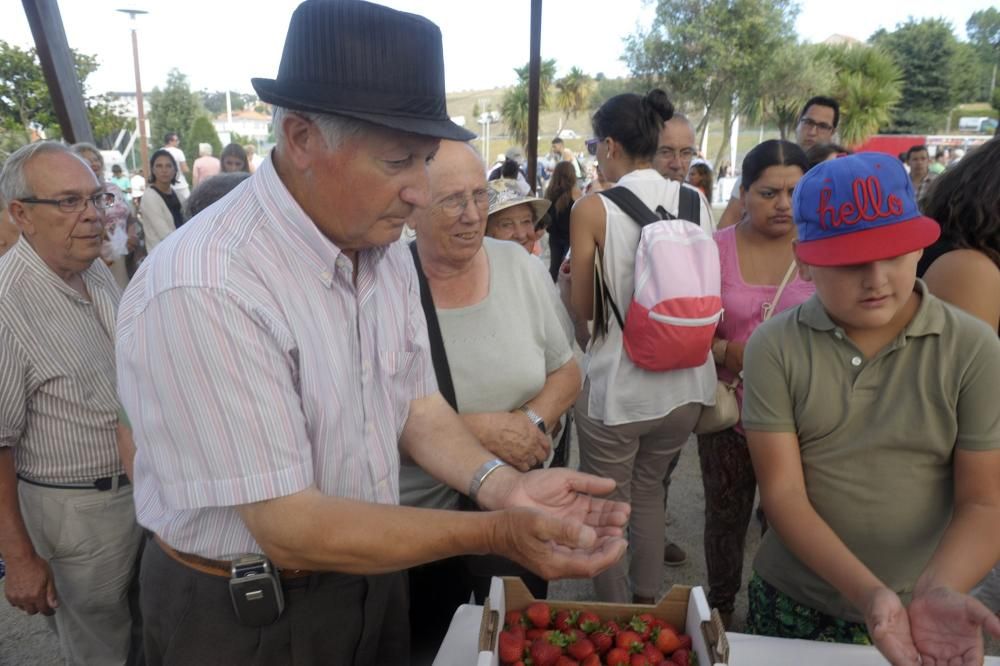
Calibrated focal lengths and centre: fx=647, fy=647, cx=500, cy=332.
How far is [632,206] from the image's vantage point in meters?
2.65

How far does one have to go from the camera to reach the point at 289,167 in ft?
4.09

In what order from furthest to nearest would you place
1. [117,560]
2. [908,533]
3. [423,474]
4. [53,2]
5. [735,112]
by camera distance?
[735,112]
[53,2]
[117,560]
[423,474]
[908,533]

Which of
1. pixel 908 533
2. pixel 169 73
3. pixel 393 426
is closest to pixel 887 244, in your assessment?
pixel 908 533

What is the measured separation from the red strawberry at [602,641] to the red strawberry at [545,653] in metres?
0.09

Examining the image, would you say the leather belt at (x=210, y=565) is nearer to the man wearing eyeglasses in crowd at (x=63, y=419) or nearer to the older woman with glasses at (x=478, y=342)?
the older woman with glasses at (x=478, y=342)

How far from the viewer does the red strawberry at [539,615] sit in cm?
154

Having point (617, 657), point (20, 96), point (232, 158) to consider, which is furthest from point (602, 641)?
point (20, 96)

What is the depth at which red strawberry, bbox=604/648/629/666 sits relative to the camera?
1426mm

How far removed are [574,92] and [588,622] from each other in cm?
4559

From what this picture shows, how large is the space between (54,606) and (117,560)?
0.21 m

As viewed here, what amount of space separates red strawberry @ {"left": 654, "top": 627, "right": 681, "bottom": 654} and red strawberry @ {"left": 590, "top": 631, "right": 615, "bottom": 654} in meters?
0.11

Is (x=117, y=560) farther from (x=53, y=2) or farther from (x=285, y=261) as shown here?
(x=53, y=2)

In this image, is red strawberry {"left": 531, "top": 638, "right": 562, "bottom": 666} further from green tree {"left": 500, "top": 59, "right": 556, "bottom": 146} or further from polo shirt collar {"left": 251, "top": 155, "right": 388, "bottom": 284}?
green tree {"left": 500, "top": 59, "right": 556, "bottom": 146}

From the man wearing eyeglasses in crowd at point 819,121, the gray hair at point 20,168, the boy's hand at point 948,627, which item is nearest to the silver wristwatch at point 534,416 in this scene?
the boy's hand at point 948,627
